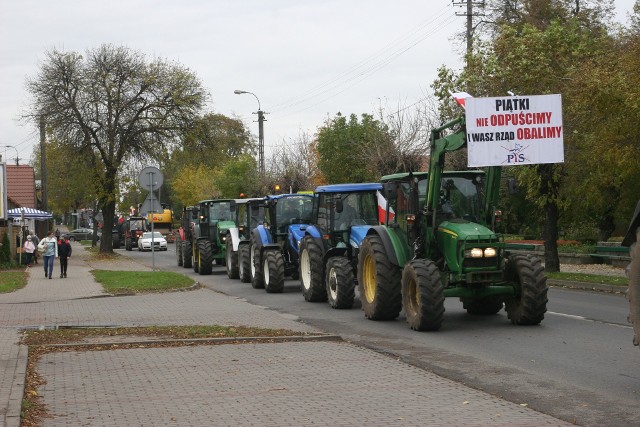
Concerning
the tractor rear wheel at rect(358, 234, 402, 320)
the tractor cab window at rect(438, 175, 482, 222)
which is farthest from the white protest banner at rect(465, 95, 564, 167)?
the tractor rear wheel at rect(358, 234, 402, 320)

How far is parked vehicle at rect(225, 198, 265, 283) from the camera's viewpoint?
27.0 meters

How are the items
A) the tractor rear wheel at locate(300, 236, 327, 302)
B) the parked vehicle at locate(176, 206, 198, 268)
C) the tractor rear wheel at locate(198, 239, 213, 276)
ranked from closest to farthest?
1. the tractor rear wheel at locate(300, 236, 327, 302)
2. the tractor rear wheel at locate(198, 239, 213, 276)
3. the parked vehicle at locate(176, 206, 198, 268)

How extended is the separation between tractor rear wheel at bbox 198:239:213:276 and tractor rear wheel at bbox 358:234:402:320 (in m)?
15.9

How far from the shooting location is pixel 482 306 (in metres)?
16.0

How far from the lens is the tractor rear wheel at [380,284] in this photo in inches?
601

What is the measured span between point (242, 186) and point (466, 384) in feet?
170

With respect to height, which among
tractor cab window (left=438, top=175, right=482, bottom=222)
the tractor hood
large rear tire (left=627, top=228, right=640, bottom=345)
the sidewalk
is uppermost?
tractor cab window (left=438, top=175, right=482, bottom=222)

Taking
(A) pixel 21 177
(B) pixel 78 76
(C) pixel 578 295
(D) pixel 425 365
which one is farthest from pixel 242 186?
(D) pixel 425 365

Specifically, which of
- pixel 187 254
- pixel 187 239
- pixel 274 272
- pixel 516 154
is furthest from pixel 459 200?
pixel 187 239

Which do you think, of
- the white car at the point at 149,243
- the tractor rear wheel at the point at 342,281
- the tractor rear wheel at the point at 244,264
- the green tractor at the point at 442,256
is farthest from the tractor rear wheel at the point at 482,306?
the white car at the point at 149,243

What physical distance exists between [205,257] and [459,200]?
1743 centimetres

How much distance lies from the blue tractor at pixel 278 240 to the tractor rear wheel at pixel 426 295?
8.69 metres

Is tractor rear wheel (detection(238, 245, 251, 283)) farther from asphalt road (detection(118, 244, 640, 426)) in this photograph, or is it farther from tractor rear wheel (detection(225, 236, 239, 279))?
asphalt road (detection(118, 244, 640, 426))

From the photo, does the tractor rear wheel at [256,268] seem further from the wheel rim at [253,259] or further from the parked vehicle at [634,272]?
the parked vehicle at [634,272]
